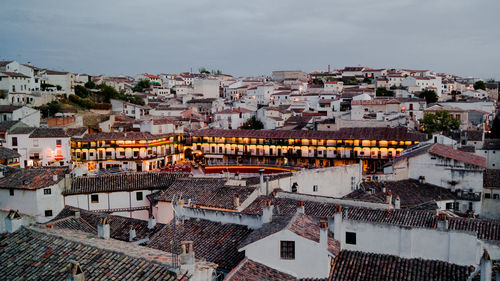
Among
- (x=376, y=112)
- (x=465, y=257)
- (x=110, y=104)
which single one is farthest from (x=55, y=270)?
(x=110, y=104)

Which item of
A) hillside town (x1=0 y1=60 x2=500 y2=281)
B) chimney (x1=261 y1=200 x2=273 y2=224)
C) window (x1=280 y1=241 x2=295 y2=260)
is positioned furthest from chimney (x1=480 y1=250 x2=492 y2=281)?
chimney (x1=261 y1=200 x2=273 y2=224)

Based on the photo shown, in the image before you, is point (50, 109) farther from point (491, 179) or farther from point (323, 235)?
point (323, 235)

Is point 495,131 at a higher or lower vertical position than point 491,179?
higher

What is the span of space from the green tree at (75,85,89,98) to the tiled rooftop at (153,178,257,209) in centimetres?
7642

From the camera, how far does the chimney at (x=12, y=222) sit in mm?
14609

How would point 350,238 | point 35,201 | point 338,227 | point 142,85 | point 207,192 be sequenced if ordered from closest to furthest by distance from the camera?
1. point 338,227
2. point 350,238
3. point 207,192
4. point 35,201
5. point 142,85

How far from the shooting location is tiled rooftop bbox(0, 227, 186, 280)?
11.4 meters

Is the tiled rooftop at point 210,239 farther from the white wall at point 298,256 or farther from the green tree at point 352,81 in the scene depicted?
the green tree at point 352,81

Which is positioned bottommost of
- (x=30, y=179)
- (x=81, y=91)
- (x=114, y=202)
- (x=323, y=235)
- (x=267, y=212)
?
(x=114, y=202)

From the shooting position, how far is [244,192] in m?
26.4

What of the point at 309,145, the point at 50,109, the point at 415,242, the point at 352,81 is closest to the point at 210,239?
the point at 415,242

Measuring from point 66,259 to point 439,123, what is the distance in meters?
64.2

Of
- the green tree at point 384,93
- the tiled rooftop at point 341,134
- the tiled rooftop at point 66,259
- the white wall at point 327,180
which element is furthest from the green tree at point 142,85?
the tiled rooftop at point 66,259

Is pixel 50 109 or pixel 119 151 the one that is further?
pixel 50 109
